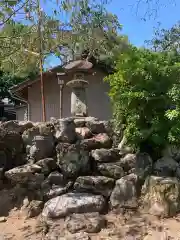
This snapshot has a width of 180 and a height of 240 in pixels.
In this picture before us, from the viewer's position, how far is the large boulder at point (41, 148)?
586 centimetres

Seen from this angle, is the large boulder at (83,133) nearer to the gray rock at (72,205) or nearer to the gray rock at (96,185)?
the gray rock at (96,185)

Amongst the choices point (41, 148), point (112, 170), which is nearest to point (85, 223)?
point (112, 170)

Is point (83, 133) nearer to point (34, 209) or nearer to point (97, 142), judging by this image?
point (97, 142)

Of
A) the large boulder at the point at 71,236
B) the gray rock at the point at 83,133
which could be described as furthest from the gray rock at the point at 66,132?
the large boulder at the point at 71,236

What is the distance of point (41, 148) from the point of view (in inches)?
231

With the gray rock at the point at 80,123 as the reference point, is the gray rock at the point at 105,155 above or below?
below

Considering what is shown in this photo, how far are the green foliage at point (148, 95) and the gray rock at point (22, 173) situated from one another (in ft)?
6.08

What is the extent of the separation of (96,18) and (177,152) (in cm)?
275

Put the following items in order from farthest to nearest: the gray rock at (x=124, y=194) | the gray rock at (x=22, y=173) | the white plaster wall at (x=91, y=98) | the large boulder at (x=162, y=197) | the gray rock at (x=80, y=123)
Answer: the white plaster wall at (x=91, y=98), the gray rock at (x=80, y=123), the gray rock at (x=22, y=173), the gray rock at (x=124, y=194), the large boulder at (x=162, y=197)

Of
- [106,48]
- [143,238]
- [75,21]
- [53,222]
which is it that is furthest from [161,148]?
[106,48]

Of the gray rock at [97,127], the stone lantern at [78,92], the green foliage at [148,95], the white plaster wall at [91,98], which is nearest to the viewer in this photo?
the green foliage at [148,95]

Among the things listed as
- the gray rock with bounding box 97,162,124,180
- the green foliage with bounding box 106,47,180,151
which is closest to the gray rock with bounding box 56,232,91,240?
the gray rock with bounding box 97,162,124,180

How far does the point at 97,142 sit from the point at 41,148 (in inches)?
43.5

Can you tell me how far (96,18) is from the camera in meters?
5.15
